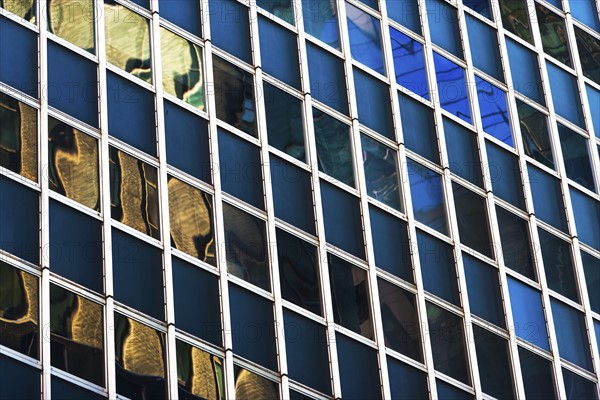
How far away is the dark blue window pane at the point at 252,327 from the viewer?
31.9 m

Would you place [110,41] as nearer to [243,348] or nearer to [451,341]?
[243,348]

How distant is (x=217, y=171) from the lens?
33.4 metres

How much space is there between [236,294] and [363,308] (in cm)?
319

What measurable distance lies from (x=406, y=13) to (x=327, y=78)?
3.88m

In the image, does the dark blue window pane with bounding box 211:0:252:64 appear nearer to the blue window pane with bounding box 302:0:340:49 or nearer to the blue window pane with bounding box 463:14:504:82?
the blue window pane with bounding box 302:0:340:49

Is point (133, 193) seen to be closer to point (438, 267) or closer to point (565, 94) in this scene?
point (438, 267)

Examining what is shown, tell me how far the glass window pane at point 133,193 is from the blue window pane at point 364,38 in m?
7.43

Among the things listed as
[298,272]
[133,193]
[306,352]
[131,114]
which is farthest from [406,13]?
[133,193]

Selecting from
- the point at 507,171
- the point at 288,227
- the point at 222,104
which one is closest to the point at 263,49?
the point at 222,104

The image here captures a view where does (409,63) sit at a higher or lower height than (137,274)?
higher

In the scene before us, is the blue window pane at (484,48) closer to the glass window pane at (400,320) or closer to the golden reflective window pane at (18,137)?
the glass window pane at (400,320)

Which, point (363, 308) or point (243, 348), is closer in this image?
point (243, 348)

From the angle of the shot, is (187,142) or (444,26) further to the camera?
(444,26)

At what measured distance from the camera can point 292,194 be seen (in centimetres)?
3450
